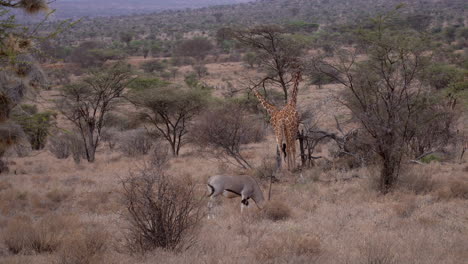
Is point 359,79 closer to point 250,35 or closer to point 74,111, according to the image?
point 250,35

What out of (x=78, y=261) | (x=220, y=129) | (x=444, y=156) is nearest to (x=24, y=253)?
(x=78, y=261)

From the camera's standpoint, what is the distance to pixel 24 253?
21.3ft

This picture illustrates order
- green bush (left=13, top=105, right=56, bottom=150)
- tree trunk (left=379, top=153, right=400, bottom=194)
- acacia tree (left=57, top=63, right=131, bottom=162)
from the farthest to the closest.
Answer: acacia tree (left=57, top=63, right=131, bottom=162) → tree trunk (left=379, top=153, right=400, bottom=194) → green bush (left=13, top=105, right=56, bottom=150)

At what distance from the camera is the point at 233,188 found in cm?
930

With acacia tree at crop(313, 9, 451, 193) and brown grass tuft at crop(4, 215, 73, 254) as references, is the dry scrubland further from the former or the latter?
acacia tree at crop(313, 9, 451, 193)

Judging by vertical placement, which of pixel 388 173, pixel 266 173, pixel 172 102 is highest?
pixel 388 173

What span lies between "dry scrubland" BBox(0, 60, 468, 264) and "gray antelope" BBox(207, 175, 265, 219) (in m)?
0.24

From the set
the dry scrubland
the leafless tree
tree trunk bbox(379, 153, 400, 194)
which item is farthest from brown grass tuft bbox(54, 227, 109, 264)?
the leafless tree

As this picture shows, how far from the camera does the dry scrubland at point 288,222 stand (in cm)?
587

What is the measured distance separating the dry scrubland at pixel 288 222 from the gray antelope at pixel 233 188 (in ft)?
0.80

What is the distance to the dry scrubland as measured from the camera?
587 cm

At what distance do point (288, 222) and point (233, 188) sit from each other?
1.44m

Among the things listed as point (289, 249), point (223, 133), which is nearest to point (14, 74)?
point (289, 249)

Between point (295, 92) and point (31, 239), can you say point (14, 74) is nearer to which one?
point (31, 239)
